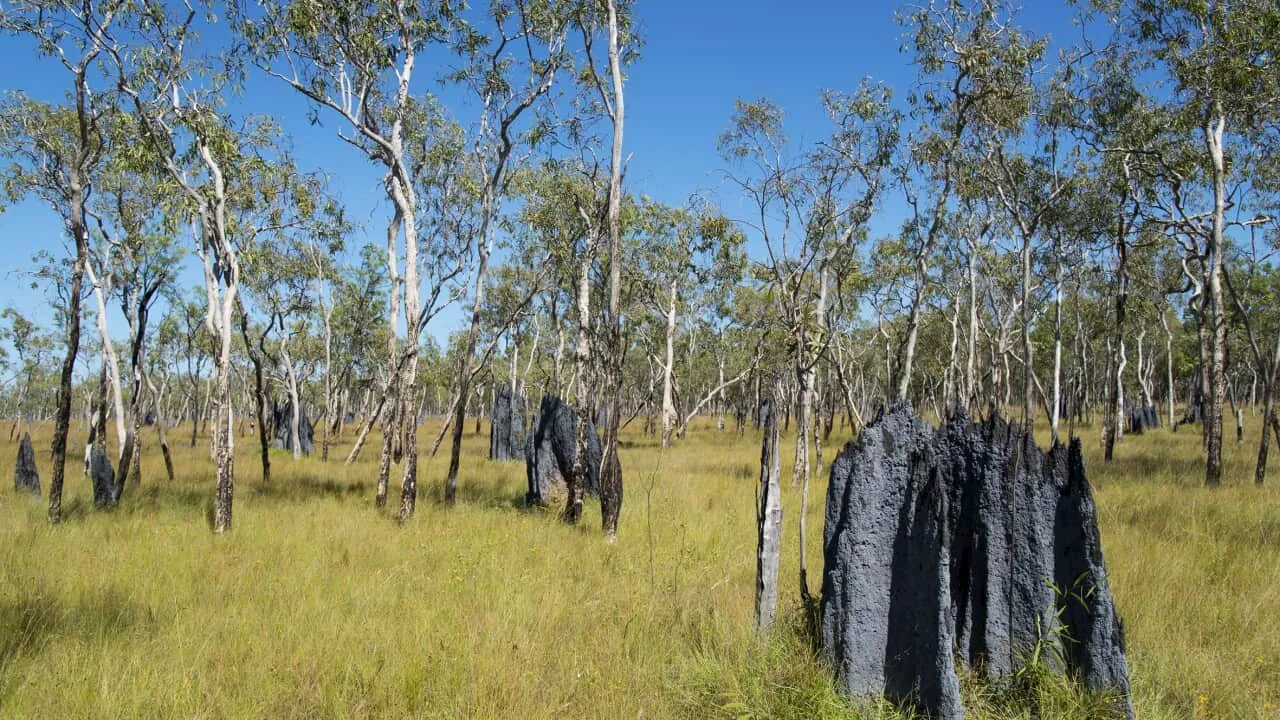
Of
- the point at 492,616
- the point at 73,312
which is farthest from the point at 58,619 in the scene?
the point at 73,312

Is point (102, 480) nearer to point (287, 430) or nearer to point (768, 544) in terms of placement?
point (768, 544)

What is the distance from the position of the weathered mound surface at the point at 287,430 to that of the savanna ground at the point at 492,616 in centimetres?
1539

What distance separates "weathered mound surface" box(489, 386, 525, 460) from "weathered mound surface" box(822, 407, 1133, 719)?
56.7 feet

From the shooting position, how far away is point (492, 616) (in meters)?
5.07

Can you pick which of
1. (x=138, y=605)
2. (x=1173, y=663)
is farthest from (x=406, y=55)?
(x=1173, y=663)

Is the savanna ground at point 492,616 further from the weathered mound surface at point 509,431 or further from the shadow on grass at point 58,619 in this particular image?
the weathered mound surface at point 509,431

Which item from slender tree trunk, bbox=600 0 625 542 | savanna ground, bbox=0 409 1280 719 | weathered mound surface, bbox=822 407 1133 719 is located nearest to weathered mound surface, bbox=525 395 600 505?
savanna ground, bbox=0 409 1280 719

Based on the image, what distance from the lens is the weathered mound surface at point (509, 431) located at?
67.2ft

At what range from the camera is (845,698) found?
3.73m

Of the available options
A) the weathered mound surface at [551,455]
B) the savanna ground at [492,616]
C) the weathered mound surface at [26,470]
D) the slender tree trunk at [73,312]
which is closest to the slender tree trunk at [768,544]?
the savanna ground at [492,616]

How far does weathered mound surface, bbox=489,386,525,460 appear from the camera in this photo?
67.2 ft

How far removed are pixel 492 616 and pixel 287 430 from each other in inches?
973

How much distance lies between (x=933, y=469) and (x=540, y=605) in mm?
3412

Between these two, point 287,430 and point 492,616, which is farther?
point 287,430
